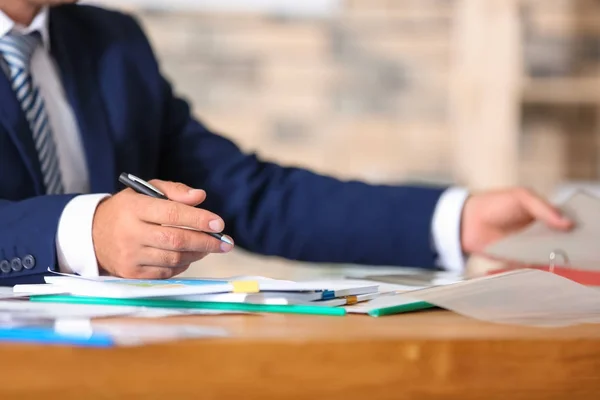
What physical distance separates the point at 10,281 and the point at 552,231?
25.3 inches

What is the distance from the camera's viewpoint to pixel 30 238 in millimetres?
877

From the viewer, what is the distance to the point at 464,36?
2.41 meters

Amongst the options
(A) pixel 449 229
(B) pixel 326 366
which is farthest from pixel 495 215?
(B) pixel 326 366

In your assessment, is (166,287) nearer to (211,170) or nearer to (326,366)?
(326,366)

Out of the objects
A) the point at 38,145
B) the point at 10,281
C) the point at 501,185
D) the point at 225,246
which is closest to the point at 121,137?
the point at 38,145

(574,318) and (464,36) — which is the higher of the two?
(464,36)

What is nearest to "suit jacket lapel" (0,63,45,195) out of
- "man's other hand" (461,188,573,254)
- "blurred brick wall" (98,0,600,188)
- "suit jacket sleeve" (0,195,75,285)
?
"suit jacket sleeve" (0,195,75,285)

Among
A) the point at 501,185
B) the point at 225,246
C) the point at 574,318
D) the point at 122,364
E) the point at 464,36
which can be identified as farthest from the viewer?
the point at 464,36

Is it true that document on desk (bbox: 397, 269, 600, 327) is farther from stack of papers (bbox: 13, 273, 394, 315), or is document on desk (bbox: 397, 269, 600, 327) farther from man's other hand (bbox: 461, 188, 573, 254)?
man's other hand (bbox: 461, 188, 573, 254)

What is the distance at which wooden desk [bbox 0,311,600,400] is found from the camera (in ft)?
1.66

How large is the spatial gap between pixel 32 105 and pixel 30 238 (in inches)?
13.0

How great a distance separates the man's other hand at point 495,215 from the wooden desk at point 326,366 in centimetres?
61

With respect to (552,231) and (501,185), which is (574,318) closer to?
(552,231)

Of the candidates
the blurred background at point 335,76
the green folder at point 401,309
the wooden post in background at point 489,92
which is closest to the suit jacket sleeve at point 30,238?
the green folder at point 401,309
